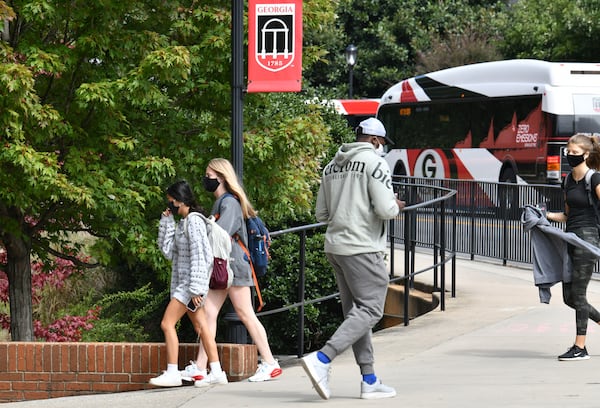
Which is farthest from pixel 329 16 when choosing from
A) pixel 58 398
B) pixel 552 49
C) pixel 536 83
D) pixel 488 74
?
pixel 552 49

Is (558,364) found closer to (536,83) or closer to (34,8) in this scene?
(34,8)

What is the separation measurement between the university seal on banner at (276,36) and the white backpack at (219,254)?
150 cm

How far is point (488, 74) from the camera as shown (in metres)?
28.0

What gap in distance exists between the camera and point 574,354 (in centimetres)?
930

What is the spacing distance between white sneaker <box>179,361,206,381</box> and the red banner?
2.12m

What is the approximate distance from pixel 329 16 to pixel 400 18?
33982mm

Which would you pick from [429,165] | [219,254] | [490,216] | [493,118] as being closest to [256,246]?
[219,254]

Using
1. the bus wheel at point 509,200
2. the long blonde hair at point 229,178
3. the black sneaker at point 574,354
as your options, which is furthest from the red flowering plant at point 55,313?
the black sneaker at point 574,354

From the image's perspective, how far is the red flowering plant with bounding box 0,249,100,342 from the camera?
1605 centimetres

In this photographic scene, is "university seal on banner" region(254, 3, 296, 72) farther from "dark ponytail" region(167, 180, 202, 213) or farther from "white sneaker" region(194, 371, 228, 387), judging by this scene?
"white sneaker" region(194, 371, 228, 387)

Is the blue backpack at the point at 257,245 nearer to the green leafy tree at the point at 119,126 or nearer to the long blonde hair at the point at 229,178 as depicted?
the long blonde hair at the point at 229,178

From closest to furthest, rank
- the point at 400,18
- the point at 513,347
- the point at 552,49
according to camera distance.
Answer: the point at 513,347 → the point at 552,49 → the point at 400,18

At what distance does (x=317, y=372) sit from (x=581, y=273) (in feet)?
8.43

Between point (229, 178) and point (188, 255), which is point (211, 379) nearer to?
point (188, 255)
